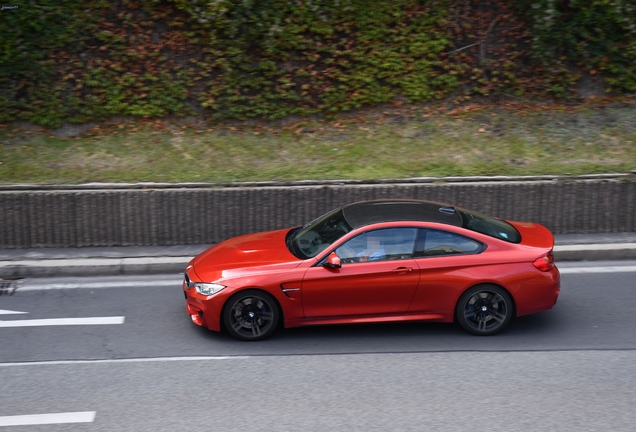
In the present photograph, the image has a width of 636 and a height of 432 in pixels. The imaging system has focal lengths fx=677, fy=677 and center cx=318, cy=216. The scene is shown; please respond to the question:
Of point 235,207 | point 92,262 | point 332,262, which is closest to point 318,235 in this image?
point 332,262

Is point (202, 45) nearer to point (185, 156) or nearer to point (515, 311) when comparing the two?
point (185, 156)

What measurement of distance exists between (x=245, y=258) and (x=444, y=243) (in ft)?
7.26

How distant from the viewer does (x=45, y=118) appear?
1299 cm

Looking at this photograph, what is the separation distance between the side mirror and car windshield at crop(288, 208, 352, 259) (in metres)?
0.20

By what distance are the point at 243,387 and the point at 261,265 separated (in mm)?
1505

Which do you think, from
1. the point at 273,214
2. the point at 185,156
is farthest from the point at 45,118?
the point at 273,214

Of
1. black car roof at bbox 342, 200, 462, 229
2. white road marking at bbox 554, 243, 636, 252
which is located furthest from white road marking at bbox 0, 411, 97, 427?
white road marking at bbox 554, 243, 636, 252

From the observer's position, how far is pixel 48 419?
223 inches

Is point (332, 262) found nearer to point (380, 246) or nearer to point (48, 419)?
point (380, 246)

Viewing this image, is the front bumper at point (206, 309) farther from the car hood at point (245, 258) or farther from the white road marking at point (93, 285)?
the white road marking at point (93, 285)

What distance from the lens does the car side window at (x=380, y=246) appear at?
7.33 m

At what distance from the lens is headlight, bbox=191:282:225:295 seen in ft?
23.6

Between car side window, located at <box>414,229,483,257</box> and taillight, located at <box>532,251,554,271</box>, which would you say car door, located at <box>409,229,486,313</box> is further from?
taillight, located at <box>532,251,554,271</box>

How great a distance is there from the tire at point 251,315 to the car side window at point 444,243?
1.73 meters
